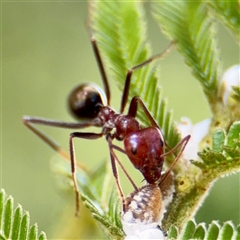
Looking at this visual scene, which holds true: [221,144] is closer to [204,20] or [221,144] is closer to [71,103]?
[204,20]

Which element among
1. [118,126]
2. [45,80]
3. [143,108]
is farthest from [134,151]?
[45,80]

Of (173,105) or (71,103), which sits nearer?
(71,103)

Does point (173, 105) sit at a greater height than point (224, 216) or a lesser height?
greater

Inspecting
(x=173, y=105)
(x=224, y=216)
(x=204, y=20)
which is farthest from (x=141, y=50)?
(x=173, y=105)

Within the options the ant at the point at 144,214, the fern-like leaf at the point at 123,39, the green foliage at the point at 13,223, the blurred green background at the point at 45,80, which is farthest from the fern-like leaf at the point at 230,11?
the blurred green background at the point at 45,80

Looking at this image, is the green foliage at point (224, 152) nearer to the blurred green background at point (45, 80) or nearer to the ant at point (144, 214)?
the ant at point (144, 214)

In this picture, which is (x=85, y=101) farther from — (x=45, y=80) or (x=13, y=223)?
(x=45, y=80)
